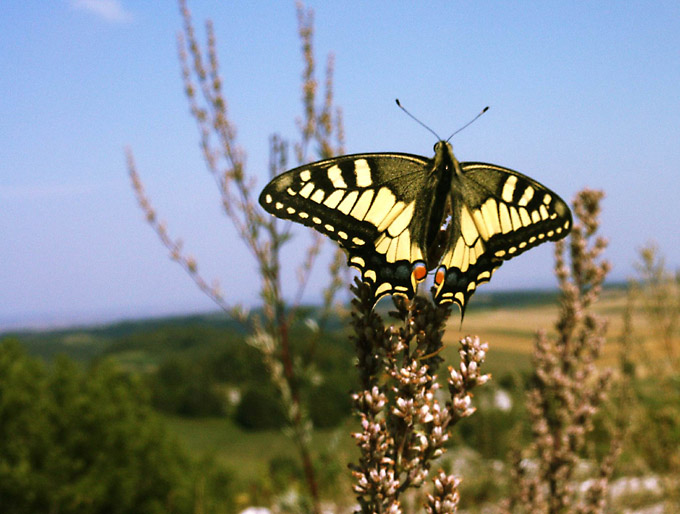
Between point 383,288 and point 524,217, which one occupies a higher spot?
point 524,217

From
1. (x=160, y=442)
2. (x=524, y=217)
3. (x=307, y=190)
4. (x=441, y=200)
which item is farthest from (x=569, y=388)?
(x=160, y=442)

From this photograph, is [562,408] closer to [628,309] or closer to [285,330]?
[285,330]

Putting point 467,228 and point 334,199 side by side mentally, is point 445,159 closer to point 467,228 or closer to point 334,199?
point 467,228

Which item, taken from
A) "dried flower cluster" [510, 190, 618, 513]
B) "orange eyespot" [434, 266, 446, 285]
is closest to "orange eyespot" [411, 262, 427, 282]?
"orange eyespot" [434, 266, 446, 285]

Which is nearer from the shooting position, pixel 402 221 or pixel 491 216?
pixel 402 221

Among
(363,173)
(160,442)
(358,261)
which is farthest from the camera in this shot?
(160,442)

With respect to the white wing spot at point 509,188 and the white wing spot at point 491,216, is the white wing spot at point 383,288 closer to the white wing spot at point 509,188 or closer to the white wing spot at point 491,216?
the white wing spot at point 491,216
